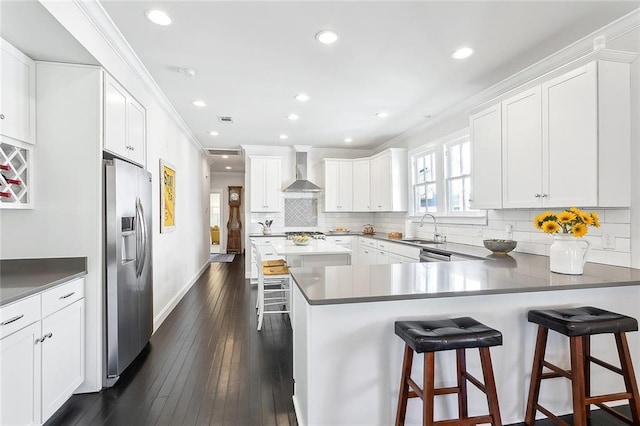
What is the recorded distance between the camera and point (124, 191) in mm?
2547

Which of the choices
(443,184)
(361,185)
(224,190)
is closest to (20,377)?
(443,184)

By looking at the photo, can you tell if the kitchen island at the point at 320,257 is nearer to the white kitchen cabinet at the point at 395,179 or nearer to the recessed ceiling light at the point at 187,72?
the recessed ceiling light at the point at 187,72

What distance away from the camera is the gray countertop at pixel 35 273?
5.82 feet

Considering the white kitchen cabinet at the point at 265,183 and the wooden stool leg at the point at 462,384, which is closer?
the wooden stool leg at the point at 462,384

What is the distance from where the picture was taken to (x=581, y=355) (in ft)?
5.60

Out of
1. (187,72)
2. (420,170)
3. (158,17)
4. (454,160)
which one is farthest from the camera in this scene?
(420,170)

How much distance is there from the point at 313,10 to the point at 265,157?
165 inches

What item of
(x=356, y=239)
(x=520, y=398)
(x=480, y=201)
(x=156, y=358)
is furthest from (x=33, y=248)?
(x=356, y=239)

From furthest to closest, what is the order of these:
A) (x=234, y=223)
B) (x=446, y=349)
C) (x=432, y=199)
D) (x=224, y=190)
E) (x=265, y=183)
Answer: (x=224, y=190) → (x=234, y=223) → (x=265, y=183) → (x=432, y=199) → (x=446, y=349)

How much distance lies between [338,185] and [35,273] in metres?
4.98

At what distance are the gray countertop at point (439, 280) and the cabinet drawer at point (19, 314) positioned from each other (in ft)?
4.76

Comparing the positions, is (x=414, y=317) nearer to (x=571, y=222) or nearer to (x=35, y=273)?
(x=571, y=222)

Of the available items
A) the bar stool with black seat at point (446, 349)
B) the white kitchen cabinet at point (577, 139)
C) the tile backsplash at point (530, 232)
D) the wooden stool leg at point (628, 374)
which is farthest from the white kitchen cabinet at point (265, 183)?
the wooden stool leg at point (628, 374)

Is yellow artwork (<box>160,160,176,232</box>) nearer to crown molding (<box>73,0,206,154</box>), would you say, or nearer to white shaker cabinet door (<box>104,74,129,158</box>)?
crown molding (<box>73,0,206,154</box>)
